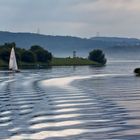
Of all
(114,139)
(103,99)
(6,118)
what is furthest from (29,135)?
(103,99)

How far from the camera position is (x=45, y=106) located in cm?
4175

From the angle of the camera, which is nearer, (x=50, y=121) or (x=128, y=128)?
(x=128, y=128)

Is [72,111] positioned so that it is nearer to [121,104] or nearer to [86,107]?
[86,107]

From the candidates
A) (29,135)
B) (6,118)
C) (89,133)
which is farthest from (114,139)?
(6,118)

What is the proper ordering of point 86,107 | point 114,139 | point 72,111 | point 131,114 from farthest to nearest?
point 86,107 → point 72,111 → point 131,114 → point 114,139

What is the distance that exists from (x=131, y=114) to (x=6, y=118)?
739 cm

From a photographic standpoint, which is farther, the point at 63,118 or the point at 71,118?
the point at 63,118

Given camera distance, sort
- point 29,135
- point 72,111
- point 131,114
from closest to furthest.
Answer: point 29,135 → point 131,114 → point 72,111

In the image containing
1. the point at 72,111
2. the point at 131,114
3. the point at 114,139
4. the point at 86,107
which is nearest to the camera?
the point at 114,139

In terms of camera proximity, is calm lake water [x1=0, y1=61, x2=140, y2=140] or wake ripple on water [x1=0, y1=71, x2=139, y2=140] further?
wake ripple on water [x1=0, y1=71, x2=139, y2=140]

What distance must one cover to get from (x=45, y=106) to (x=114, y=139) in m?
17.2

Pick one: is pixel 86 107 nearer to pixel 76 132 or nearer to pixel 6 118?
pixel 6 118

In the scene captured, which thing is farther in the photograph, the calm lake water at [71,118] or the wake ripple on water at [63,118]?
the wake ripple on water at [63,118]

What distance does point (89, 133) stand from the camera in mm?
26984
